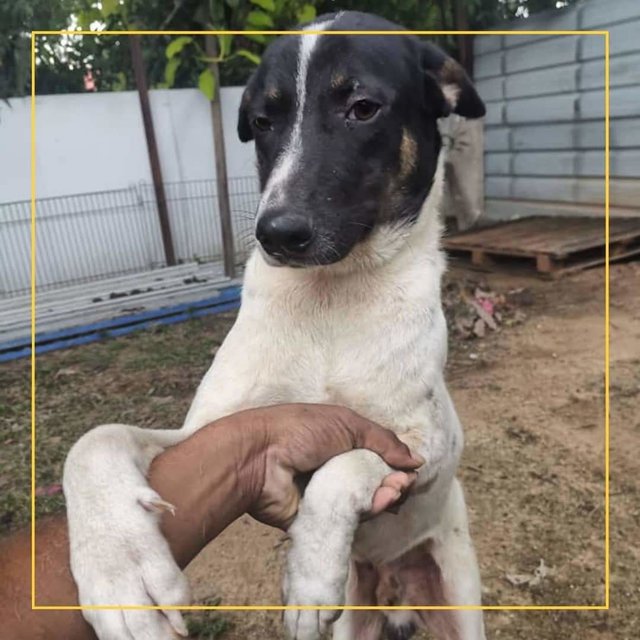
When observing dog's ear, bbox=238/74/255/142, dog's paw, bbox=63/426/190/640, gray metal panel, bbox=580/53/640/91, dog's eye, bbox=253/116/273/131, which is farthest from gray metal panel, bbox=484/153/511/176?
dog's paw, bbox=63/426/190/640

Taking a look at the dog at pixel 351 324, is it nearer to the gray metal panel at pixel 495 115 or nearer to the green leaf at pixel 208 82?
the green leaf at pixel 208 82

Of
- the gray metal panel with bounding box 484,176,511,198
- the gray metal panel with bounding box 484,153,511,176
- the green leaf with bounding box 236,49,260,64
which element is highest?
the green leaf with bounding box 236,49,260,64

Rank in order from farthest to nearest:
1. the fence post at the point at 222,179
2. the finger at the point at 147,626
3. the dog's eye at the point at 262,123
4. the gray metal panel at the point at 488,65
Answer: the gray metal panel at the point at 488,65
the fence post at the point at 222,179
the dog's eye at the point at 262,123
the finger at the point at 147,626

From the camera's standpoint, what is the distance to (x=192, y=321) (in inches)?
262

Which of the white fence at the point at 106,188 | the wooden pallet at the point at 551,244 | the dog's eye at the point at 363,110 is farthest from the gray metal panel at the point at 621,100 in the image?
the dog's eye at the point at 363,110

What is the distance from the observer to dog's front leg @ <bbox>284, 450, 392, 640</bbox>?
1.70m

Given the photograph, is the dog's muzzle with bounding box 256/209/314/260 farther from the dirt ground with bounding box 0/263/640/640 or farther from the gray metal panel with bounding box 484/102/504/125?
the gray metal panel with bounding box 484/102/504/125

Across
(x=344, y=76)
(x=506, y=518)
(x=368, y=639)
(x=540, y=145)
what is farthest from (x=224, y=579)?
(x=540, y=145)

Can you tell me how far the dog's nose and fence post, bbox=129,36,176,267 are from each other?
3.74 meters

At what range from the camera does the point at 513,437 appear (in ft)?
14.6

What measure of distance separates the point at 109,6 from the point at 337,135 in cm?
165

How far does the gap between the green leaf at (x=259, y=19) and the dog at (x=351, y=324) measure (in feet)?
1.92

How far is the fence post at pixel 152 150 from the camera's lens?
5672 mm

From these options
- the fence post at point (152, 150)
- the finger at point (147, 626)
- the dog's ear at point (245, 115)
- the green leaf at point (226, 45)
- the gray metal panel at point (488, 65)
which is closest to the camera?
the finger at point (147, 626)
